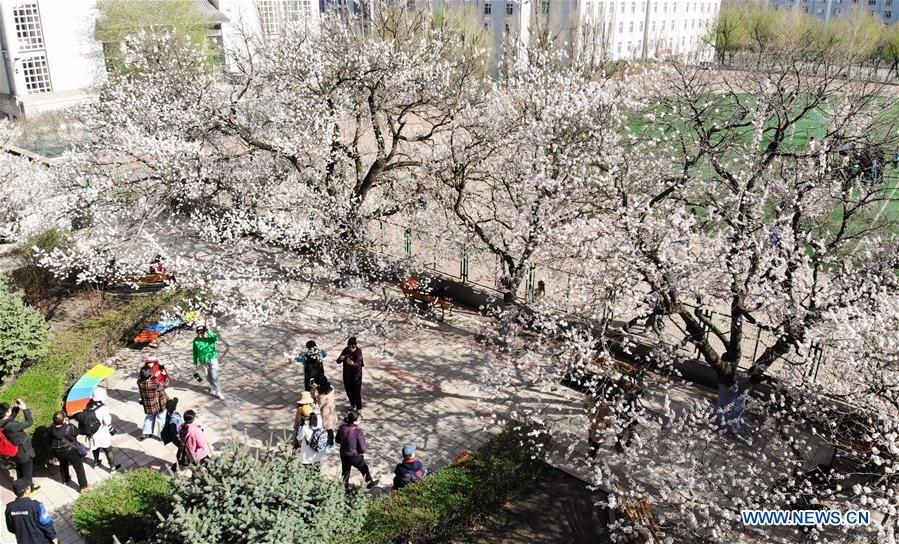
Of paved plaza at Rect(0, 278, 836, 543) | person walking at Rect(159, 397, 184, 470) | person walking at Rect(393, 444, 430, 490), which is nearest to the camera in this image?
person walking at Rect(393, 444, 430, 490)

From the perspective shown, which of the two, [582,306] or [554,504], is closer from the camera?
[554,504]

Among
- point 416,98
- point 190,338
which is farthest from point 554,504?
point 416,98

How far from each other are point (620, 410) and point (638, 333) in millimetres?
5189

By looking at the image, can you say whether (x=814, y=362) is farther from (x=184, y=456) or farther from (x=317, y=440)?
(x=184, y=456)

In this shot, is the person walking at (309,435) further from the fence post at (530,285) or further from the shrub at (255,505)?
the fence post at (530,285)

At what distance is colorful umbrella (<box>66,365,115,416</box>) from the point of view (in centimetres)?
1246

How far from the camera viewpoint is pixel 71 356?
45.5 ft

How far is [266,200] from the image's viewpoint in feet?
56.3

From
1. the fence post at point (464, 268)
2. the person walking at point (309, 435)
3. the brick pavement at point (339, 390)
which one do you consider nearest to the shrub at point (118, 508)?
the brick pavement at point (339, 390)

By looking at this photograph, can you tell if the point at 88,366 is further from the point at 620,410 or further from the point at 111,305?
the point at 620,410

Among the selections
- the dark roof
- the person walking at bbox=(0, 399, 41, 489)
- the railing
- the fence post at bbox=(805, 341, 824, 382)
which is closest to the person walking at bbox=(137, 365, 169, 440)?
the person walking at bbox=(0, 399, 41, 489)

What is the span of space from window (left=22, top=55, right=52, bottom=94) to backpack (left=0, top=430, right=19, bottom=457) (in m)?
48.7

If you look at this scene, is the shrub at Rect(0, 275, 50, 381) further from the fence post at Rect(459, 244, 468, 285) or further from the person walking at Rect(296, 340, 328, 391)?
the fence post at Rect(459, 244, 468, 285)

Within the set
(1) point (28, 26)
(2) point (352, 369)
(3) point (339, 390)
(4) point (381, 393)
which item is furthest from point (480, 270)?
(1) point (28, 26)
